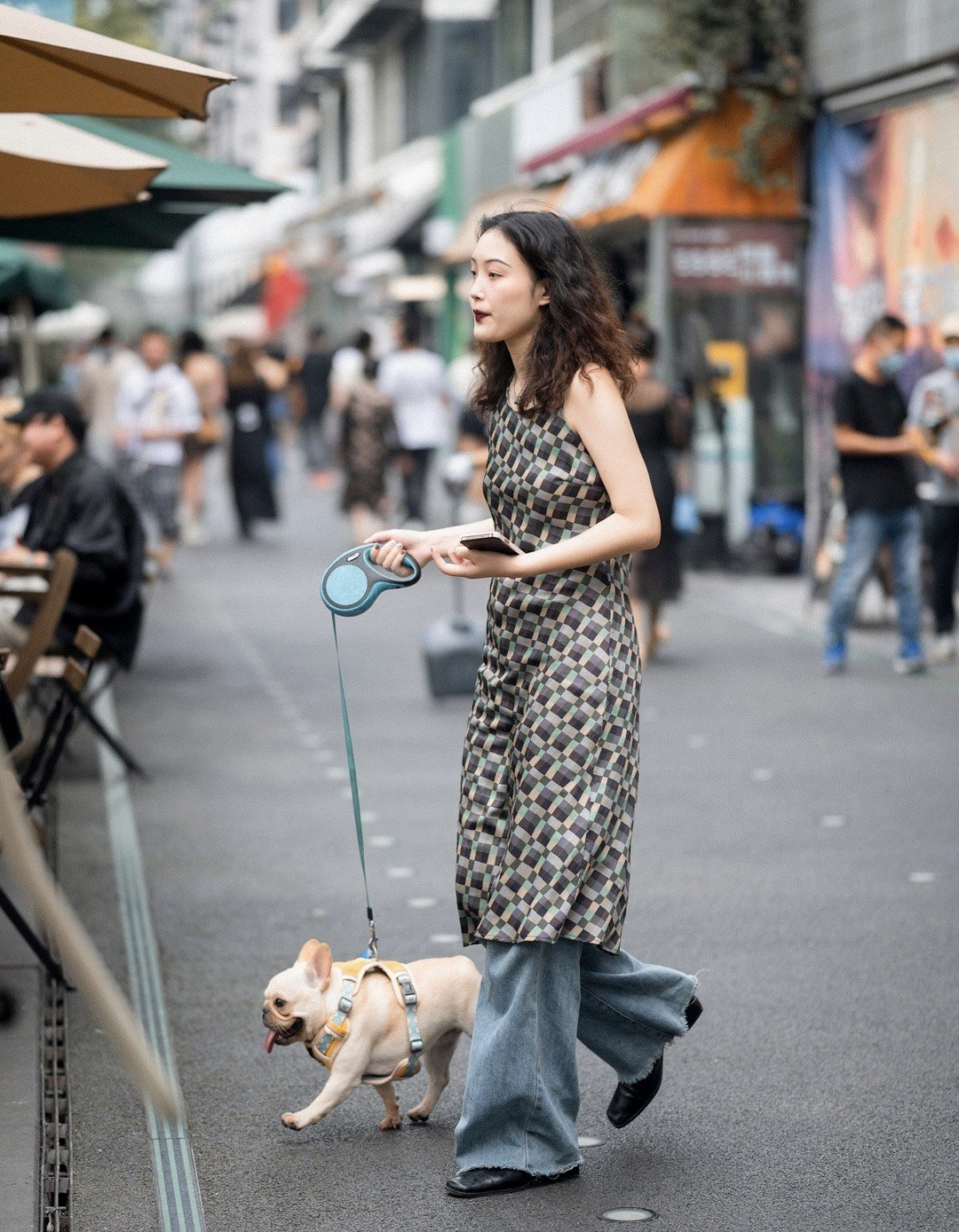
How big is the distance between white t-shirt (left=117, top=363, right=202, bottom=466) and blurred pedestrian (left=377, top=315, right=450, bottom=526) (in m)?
3.47

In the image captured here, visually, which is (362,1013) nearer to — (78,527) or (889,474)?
(78,527)

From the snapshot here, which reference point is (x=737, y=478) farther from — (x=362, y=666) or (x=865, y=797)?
(x=865, y=797)

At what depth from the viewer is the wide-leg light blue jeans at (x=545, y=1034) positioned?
4.04 metres

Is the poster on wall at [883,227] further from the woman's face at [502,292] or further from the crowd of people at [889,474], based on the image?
the woman's face at [502,292]

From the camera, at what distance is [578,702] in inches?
159

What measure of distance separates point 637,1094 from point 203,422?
1438 centimetres

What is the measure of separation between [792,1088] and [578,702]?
1344mm

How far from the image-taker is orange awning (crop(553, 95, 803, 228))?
16891mm

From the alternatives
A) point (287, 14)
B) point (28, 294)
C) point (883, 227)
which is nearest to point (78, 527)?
point (28, 294)

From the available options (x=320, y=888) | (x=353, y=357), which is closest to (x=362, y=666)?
(x=320, y=888)

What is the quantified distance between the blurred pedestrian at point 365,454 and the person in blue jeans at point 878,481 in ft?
26.4

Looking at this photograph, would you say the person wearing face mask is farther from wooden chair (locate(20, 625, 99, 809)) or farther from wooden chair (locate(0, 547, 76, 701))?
wooden chair (locate(20, 625, 99, 809))

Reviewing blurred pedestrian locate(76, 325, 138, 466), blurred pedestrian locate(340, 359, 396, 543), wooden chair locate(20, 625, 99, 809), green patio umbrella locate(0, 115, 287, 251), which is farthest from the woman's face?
blurred pedestrian locate(76, 325, 138, 466)

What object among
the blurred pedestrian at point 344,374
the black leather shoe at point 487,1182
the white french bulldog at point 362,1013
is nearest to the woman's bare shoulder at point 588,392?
the white french bulldog at point 362,1013
